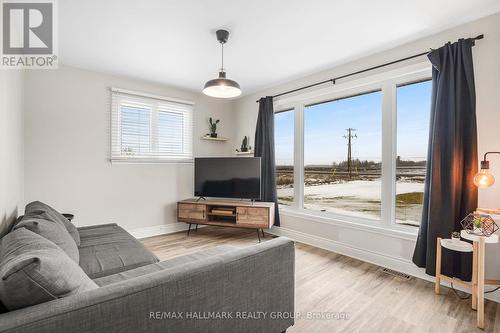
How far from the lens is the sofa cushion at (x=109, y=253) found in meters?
1.77

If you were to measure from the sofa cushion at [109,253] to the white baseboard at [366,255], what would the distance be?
7.77 ft

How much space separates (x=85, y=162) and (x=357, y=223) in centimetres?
379

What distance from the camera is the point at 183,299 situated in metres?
1.12

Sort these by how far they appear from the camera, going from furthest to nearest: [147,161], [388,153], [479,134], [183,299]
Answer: [147,161], [388,153], [479,134], [183,299]

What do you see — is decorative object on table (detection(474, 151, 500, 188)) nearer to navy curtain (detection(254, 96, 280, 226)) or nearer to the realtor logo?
navy curtain (detection(254, 96, 280, 226))

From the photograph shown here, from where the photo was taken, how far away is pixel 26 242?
117 centimetres

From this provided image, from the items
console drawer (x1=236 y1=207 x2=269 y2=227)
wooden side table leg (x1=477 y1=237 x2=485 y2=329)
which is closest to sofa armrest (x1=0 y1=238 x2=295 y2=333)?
wooden side table leg (x1=477 y1=237 x2=485 y2=329)

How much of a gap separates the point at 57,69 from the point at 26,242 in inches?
120

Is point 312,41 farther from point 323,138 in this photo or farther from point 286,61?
point 323,138

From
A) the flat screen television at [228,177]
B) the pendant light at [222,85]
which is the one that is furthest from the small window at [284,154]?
the pendant light at [222,85]

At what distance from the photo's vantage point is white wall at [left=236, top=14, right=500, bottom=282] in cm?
219

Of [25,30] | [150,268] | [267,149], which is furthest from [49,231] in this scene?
[267,149]

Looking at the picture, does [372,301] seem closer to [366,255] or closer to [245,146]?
[366,255]

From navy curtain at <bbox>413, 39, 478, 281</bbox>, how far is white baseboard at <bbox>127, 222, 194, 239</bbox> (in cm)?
355
